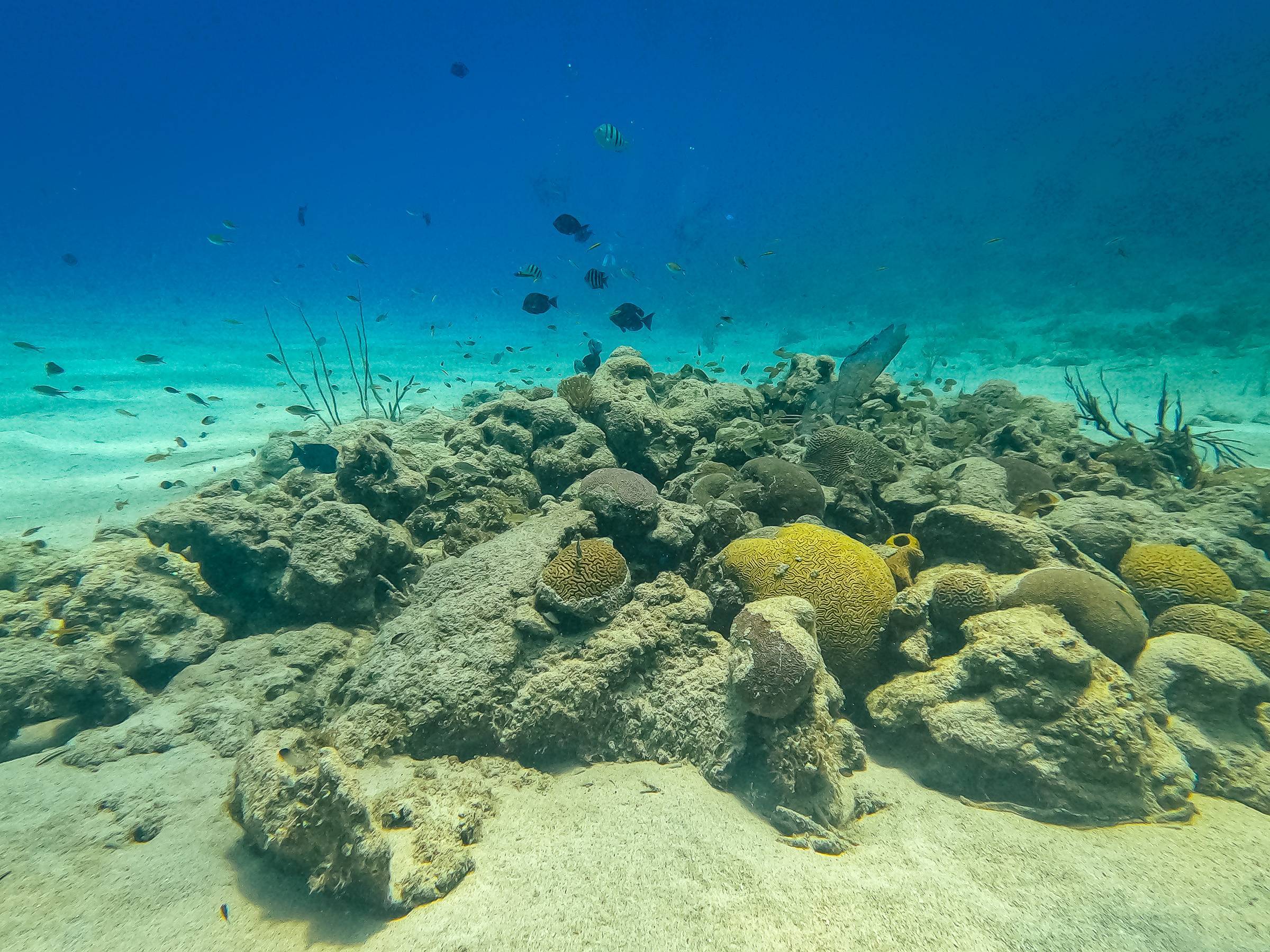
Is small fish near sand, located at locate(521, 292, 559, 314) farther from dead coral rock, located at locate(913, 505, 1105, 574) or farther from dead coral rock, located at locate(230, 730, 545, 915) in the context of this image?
dead coral rock, located at locate(230, 730, 545, 915)

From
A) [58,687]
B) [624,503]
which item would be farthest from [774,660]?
[58,687]

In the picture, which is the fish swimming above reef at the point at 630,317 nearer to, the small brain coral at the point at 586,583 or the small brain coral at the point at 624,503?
the small brain coral at the point at 624,503

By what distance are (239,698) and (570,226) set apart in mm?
9818

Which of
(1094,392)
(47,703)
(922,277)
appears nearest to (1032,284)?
(922,277)

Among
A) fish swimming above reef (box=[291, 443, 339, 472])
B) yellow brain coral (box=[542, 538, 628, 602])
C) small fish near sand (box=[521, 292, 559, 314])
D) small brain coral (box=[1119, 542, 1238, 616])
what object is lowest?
yellow brain coral (box=[542, 538, 628, 602])

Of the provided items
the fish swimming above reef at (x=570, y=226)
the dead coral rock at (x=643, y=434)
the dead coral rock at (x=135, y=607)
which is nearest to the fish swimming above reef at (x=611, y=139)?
the fish swimming above reef at (x=570, y=226)

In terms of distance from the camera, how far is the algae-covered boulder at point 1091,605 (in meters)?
Answer: 3.25

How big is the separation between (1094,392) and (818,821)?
17.9 meters

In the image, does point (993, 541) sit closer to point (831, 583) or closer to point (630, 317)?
point (831, 583)

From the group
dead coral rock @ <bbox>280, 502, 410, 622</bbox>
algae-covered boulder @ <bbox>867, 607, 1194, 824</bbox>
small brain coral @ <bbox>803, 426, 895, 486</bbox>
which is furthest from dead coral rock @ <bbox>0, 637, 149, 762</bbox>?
small brain coral @ <bbox>803, 426, 895, 486</bbox>

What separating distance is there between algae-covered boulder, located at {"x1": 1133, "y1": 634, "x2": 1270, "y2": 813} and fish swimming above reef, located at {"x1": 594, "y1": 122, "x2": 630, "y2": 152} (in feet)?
41.5

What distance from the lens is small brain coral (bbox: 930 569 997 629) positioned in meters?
3.46

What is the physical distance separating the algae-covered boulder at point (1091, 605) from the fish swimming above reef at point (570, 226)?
9687 millimetres

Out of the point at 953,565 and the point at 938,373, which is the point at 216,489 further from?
the point at 938,373
